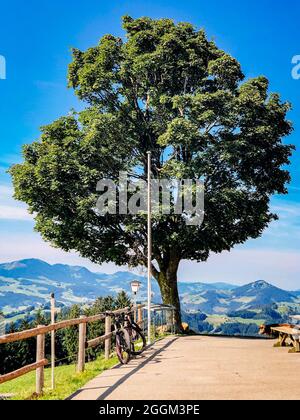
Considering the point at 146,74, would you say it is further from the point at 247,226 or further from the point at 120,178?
the point at 247,226

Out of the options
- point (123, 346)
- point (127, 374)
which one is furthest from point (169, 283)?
point (127, 374)

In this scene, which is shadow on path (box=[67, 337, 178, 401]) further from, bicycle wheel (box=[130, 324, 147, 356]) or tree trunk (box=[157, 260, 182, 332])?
tree trunk (box=[157, 260, 182, 332])

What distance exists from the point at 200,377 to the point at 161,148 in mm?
19535

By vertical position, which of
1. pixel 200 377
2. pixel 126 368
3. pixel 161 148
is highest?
pixel 161 148

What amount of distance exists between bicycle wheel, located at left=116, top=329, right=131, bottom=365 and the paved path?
0.28m

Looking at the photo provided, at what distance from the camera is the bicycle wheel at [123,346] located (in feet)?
48.0

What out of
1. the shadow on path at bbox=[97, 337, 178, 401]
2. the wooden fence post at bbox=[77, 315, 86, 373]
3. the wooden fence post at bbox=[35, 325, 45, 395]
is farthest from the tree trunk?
the wooden fence post at bbox=[35, 325, 45, 395]

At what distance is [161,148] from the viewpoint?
97.9 feet

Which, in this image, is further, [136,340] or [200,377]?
[136,340]

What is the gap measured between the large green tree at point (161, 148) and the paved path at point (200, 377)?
10619 millimetres

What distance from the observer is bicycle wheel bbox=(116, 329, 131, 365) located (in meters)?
14.6

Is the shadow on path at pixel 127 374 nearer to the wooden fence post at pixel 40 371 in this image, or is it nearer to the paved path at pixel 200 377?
the paved path at pixel 200 377

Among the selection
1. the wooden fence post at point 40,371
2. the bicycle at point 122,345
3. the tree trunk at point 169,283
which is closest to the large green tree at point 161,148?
the tree trunk at point 169,283

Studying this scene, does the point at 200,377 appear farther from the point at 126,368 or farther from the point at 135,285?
the point at 135,285
